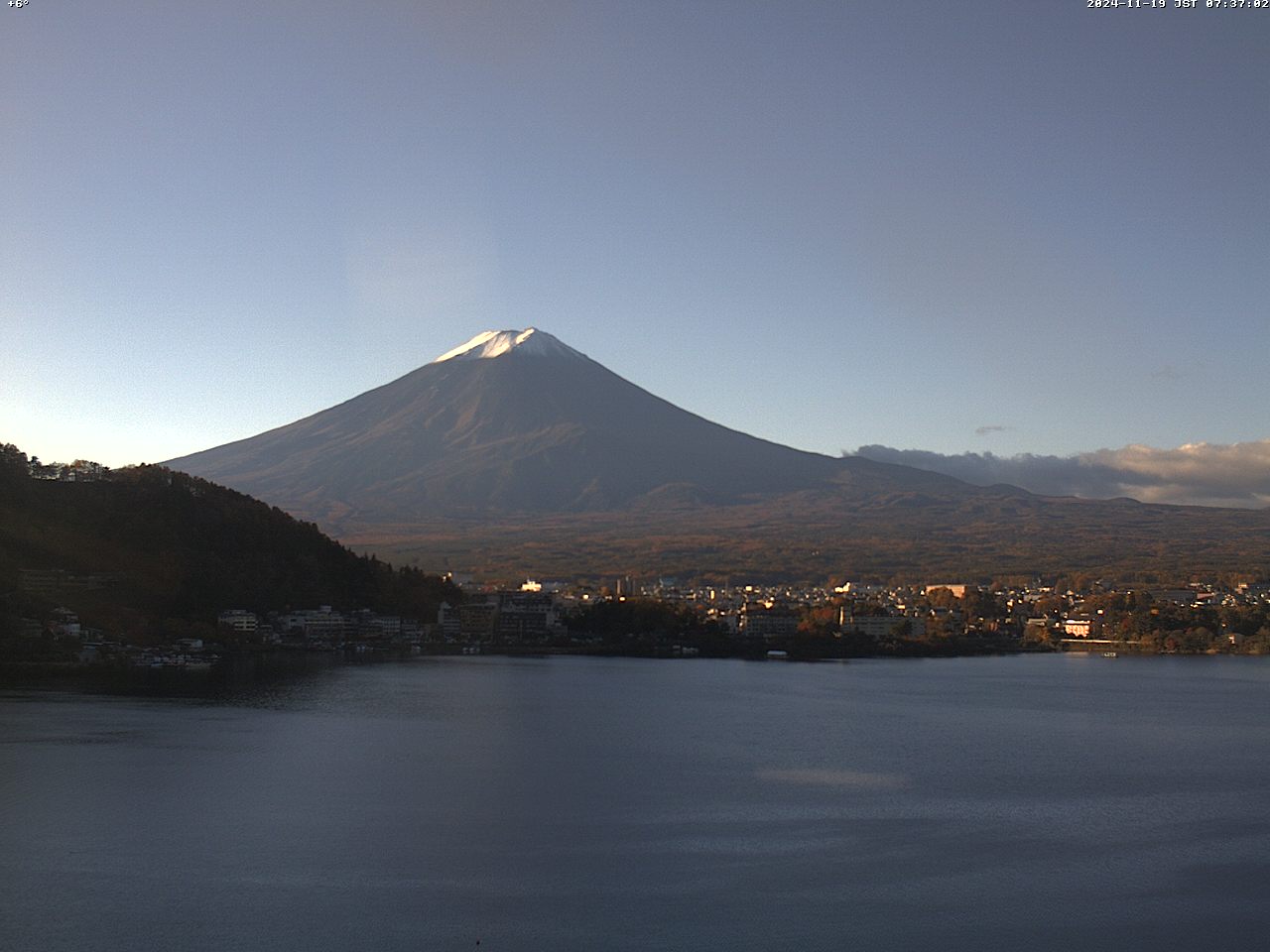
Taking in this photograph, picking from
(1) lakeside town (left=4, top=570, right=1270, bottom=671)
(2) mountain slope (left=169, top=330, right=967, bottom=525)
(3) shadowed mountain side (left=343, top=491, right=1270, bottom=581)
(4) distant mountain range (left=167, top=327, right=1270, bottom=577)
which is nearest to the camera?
(1) lakeside town (left=4, top=570, right=1270, bottom=671)

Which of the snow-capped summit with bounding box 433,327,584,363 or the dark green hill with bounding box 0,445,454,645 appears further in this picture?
the snow-capped summit with bounding box 433,327,584,363

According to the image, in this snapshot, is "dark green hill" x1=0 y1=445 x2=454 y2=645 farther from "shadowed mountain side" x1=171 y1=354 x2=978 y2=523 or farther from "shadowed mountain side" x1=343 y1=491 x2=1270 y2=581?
"shadowed mountain side" x1=171 y1=354 x2=978 y2=523

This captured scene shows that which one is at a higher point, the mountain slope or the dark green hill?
the mountain slope

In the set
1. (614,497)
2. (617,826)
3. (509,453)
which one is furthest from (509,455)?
(617,826)

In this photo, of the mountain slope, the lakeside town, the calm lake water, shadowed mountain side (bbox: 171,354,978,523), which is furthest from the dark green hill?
shadowed mountain side (bbox: 171,354,978,523)

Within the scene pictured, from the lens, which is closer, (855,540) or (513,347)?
(855,540)

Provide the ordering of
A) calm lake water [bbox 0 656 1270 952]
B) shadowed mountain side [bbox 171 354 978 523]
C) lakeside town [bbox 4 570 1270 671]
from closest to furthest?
calm lake water [bbox 0 656 1270 952] → lakeside town [bbox 4 570 1270 671] → shadowed mountain side [bbox 171 354 978 523]

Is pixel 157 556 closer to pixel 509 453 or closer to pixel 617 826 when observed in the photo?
pixel 617 826
